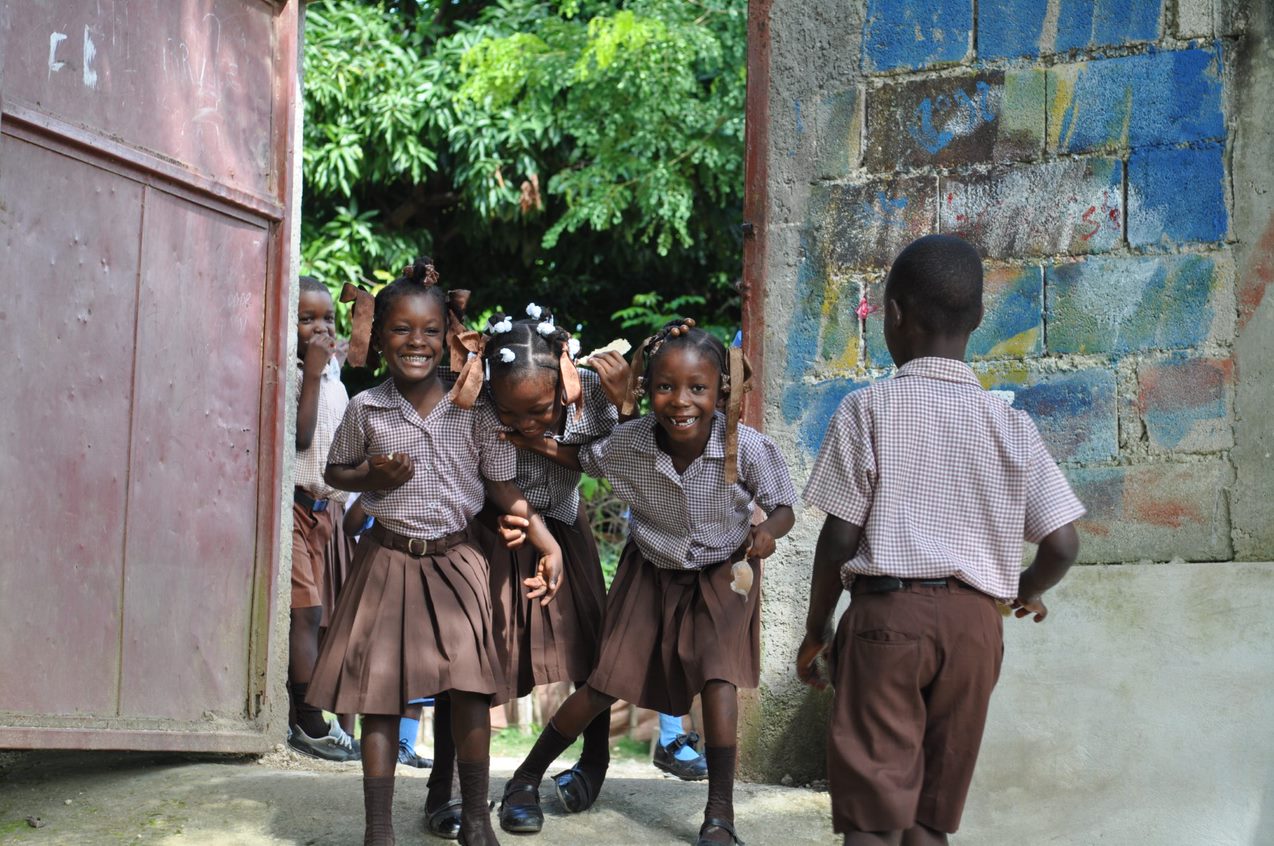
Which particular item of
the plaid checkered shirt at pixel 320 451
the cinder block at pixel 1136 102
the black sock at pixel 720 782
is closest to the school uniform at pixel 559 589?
the black sock at pixel 720 782

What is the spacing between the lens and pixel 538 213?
1094 centimetres

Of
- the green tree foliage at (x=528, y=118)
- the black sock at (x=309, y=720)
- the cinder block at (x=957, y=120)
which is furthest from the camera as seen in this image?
the green tree foliage at (x=528, y=118)

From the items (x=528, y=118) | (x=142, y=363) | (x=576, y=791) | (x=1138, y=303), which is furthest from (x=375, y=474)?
(x=528, y=118)

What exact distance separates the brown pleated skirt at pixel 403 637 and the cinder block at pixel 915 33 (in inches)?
85.8

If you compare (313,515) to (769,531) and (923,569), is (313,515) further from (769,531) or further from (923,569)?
(923,569)

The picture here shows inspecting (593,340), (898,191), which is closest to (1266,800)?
(898,191)

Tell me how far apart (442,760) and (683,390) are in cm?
123

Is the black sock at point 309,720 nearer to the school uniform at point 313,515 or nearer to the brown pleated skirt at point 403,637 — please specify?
the school uniform at point 313,515

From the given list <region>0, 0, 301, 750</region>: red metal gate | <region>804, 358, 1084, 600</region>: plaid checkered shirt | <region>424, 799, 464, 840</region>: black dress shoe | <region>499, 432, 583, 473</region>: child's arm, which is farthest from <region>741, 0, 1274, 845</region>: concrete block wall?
<region>0, 0, 301, 750</region>: red metal gate

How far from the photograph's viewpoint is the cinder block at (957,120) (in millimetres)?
4430

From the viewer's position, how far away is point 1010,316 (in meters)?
4.42

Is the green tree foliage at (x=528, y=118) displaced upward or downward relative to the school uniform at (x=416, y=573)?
upward

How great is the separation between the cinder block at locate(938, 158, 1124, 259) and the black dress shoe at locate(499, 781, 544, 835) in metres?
2.13

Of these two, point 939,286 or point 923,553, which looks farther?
point 939,286
